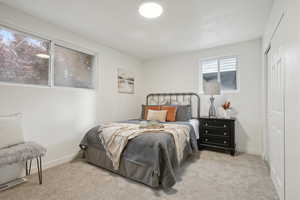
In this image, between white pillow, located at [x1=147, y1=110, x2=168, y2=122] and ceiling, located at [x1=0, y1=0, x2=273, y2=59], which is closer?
ceiling, located at [x1=0, y1=0, x2=273, y2=59]

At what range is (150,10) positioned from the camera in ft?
7.02

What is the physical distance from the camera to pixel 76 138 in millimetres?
2969

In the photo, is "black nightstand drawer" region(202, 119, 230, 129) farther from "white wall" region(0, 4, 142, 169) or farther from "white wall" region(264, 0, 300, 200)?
"white wall" region(0, 4, 142, 169)

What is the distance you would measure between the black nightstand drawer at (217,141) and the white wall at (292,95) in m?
1.71

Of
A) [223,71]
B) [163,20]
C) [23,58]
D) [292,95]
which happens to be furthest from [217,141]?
[23,58]

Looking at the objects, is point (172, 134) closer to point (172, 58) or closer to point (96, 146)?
point (96, 146)

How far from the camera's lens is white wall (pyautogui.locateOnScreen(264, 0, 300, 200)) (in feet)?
3.83

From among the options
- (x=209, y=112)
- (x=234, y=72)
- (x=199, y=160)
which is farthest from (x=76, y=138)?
(x=234, y=72)

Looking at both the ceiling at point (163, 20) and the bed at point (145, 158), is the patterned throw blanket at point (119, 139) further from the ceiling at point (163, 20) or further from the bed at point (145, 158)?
the ceiling at point (163, 20)

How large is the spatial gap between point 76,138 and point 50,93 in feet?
3.31

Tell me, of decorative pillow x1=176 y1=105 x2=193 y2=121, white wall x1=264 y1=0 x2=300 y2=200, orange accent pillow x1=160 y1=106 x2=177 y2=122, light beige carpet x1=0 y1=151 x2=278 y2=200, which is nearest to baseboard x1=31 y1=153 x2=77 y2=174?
light beige carpet x1=0 y1=151 x2=278 y2=200

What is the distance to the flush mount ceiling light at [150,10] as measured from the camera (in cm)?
205

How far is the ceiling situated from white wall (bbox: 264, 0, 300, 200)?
931 millimetres

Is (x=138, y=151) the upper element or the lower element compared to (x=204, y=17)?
lower
